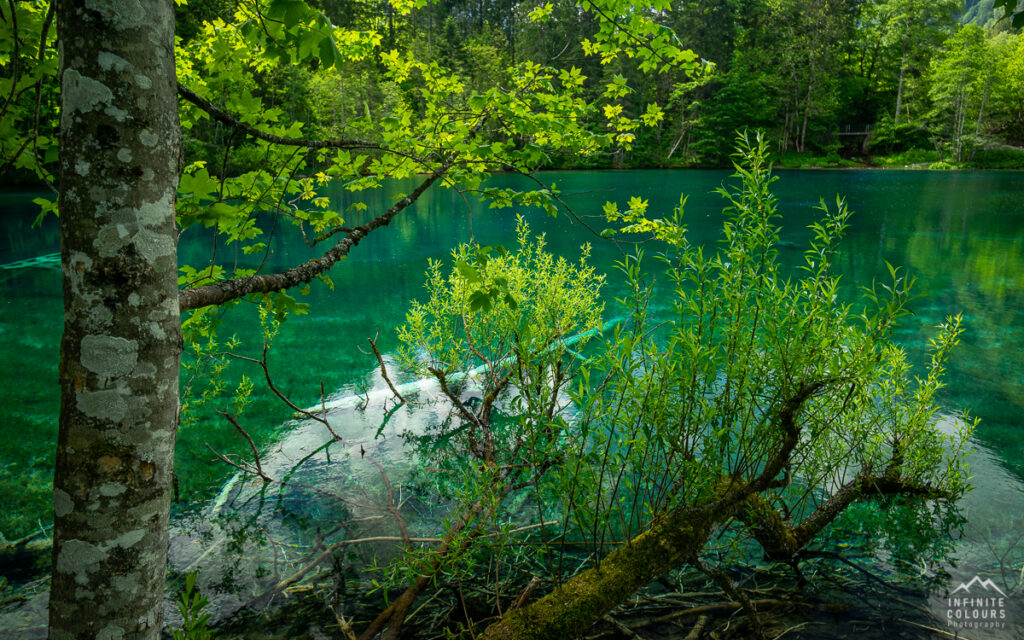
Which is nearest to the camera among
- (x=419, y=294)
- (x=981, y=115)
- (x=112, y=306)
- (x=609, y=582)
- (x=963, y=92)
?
(x=112, y=306)

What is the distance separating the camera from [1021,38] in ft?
171

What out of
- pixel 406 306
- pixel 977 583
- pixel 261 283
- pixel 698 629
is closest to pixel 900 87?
pixel 406 306

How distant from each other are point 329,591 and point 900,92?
211ft

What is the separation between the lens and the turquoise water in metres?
5.55

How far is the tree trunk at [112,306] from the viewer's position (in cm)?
118

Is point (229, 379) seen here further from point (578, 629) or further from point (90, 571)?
point (90, 571)

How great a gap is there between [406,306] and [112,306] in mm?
10634

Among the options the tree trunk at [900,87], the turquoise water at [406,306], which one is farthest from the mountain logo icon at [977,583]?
the tree trunk at [900,87]

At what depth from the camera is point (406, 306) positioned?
11766 mm

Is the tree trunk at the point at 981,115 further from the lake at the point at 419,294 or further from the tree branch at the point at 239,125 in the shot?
the tree branch at the point at 239,125

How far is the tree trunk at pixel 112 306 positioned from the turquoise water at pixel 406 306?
48.3 inches

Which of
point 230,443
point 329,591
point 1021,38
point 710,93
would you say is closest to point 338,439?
point 230,443

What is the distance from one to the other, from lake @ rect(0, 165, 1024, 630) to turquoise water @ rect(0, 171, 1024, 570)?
3 centimetres

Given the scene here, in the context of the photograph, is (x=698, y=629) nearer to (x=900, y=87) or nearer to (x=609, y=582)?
(x=609, y=582)
